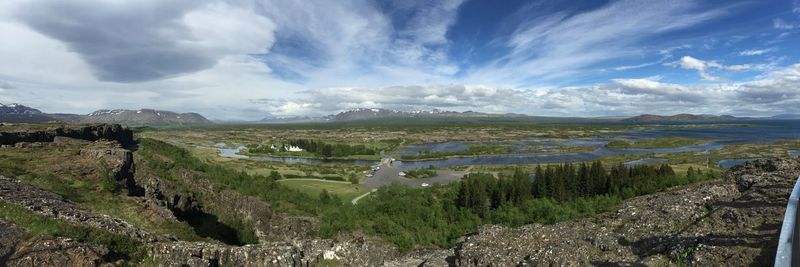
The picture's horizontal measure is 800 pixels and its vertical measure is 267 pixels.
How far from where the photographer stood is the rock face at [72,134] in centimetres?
4591

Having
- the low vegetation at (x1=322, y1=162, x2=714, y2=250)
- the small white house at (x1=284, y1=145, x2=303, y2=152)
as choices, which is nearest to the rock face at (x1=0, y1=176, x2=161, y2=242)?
the low vegetation at (x1=322, y1=162, x2=714, y2=250)

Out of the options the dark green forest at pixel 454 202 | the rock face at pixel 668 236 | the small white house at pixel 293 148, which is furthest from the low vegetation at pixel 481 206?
the small white house at pixel 293 148

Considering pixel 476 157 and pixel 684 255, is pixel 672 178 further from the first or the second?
pixel 476 157

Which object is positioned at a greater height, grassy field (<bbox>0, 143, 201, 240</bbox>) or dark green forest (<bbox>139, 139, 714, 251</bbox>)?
grassy field (<bbox>0, 143, 201, 240</bbox>)

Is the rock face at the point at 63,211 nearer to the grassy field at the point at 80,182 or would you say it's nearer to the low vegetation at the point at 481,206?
the grassy field at the point at 80,182

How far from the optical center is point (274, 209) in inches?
1772

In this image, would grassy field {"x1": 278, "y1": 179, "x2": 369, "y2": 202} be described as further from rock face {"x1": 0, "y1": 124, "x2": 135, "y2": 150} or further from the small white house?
the small white house

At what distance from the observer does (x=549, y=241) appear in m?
→ 22.6

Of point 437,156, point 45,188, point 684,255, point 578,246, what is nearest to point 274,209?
point 45,188

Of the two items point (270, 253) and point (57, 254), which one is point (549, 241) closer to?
point (270, 253)

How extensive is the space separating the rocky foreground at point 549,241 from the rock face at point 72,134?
792 inches

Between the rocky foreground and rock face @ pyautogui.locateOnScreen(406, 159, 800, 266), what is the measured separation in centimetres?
5

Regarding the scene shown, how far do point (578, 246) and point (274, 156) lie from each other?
15187cm

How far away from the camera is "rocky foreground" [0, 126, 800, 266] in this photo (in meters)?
16.1
